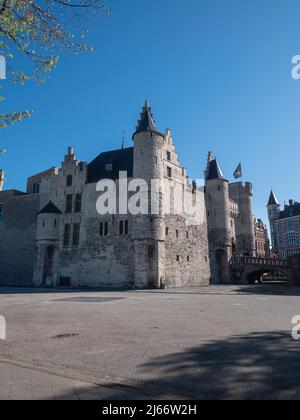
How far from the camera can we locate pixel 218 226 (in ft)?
137

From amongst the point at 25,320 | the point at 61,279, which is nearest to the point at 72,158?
the point at 61,279

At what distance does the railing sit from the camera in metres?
36.4

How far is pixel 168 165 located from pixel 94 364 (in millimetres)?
29684

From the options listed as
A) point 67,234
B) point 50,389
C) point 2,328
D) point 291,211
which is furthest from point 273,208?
point 50,389

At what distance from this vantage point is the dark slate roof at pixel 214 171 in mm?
43594

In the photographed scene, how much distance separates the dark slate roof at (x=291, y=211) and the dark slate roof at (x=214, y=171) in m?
43.8

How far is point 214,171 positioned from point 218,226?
7987 mm

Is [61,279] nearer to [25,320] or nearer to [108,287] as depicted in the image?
[108,287]

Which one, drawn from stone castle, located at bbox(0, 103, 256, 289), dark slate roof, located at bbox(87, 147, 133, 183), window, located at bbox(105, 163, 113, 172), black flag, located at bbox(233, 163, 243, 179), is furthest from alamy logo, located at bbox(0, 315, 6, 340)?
black flag, located at bbox(233, 163, 243, 179)

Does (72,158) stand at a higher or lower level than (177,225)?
higher

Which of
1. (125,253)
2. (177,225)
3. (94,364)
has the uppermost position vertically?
(177,225)

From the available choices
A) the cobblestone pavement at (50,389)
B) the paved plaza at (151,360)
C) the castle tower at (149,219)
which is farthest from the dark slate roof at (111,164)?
the cobblestone pavement at (50,389)

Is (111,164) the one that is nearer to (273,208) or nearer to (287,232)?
(287,232)
